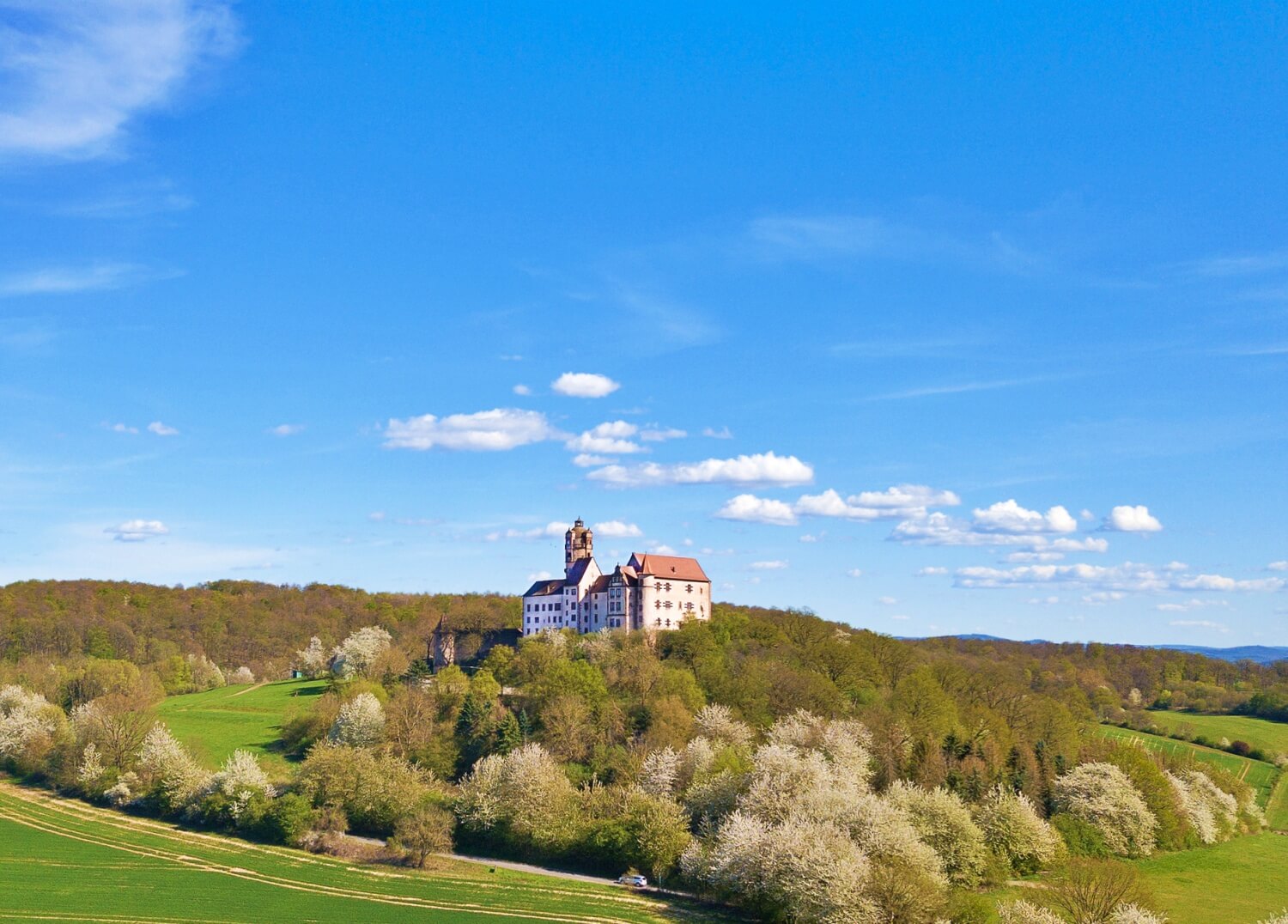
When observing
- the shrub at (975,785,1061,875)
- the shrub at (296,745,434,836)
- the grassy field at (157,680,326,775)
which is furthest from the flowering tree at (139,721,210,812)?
the shrub at (975,785,1061,875)

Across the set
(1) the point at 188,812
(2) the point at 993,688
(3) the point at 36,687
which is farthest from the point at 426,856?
(3) the point at 36,687

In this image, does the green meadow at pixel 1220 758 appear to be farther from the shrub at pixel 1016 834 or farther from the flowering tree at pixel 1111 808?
the shrub at pixel 1016 834

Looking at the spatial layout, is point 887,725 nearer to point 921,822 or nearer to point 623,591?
point 921,822

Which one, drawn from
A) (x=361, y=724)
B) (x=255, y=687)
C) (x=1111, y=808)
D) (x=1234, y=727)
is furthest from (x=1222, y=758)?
(x=255, y=687)

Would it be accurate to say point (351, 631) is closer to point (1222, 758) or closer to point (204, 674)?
point (204, 674)

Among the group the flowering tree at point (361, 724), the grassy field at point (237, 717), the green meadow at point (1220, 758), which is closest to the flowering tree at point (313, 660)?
the grassy field at point (237, 717)
